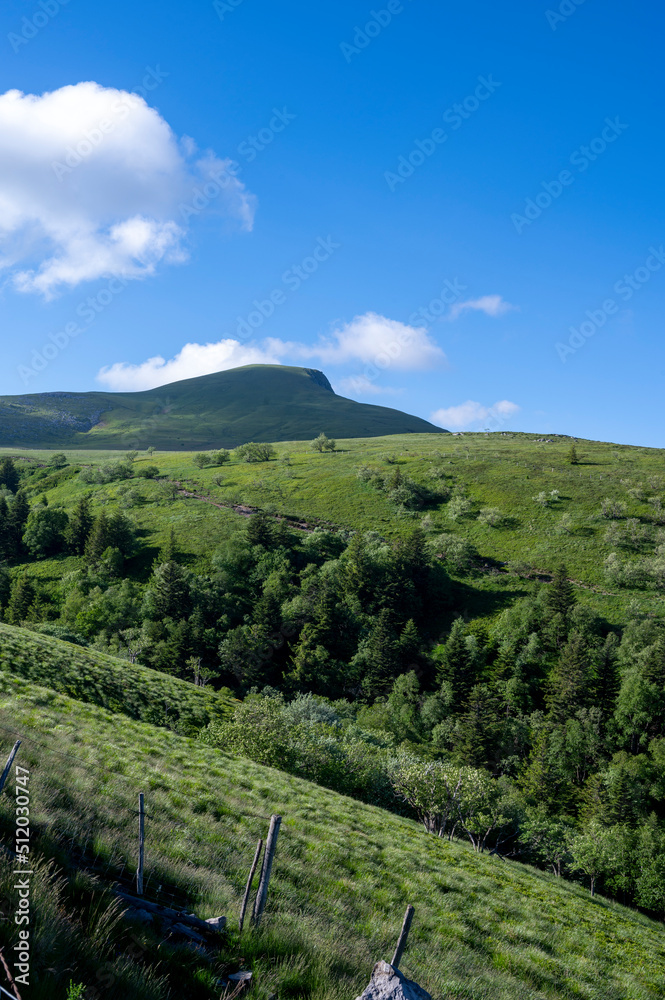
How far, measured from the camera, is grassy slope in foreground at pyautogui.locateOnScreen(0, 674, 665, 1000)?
25.9 ft

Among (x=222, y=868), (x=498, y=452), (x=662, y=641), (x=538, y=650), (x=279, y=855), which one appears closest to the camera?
(x=222, y=868)

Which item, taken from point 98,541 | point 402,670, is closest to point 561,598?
point 402,670

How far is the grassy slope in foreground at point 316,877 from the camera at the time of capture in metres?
7.88

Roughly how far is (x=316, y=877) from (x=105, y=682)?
27.8 m

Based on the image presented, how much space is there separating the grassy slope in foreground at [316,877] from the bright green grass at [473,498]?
62657mm

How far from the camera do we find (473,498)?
113812 mm

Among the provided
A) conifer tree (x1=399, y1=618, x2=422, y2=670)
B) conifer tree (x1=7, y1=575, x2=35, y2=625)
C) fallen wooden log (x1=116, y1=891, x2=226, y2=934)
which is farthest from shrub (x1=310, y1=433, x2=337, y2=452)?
fallen wooden log (x1=116, y1=891, x2=226, y2=934)

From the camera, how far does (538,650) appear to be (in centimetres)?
7025

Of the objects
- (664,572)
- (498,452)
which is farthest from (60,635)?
(498,452)

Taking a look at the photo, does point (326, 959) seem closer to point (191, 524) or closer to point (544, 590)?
point (544, 590)

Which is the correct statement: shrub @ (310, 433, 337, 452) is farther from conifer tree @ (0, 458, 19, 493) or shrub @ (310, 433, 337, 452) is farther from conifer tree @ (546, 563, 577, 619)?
conifer tree @ (546, 563, 577, 619)

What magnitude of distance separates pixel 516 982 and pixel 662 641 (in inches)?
2556

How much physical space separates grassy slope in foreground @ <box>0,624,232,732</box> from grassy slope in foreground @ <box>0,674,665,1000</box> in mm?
6414

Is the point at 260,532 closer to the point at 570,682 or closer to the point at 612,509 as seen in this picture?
the point at 570,682
